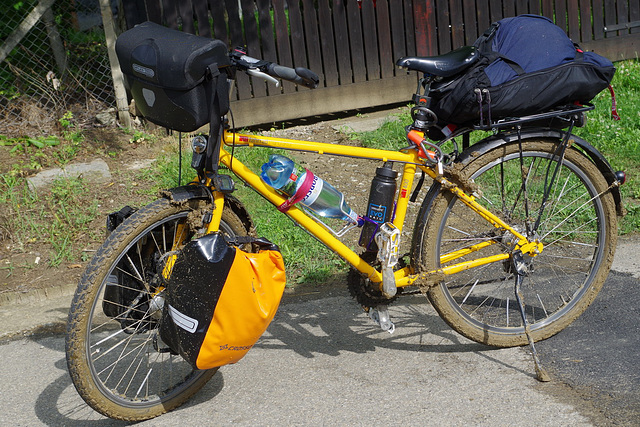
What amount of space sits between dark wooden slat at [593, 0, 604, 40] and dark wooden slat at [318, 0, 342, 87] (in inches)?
130

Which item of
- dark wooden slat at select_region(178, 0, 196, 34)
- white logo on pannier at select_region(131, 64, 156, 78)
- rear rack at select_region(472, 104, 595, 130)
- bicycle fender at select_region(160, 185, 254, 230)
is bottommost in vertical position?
bicycle fender at select_region(160, 185, 254, 230)

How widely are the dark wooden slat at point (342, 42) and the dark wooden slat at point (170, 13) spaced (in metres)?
1.62

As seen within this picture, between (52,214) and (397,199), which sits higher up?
(397,199)

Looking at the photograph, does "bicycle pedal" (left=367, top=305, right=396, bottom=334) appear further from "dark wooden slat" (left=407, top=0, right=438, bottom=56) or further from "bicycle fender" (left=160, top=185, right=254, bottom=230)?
"dark wooden slat" (left=407, top=0, right=438, bottom=56)

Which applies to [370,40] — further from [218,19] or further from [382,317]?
[382,317]

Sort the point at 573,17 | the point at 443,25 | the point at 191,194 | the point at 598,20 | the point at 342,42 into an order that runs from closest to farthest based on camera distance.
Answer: the point at 191,194 < the point at 342,42 < the point at 443,25 < the point at 573,17 < the point at 598,20

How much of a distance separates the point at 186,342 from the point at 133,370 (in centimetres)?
82

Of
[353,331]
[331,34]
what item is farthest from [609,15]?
[353,331]

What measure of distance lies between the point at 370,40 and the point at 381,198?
4.49 m

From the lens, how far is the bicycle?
287 centimetres

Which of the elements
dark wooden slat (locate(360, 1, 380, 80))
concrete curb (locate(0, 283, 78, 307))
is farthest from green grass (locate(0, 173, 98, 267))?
dark wooden slat (locate(360, 1, 380, 80))

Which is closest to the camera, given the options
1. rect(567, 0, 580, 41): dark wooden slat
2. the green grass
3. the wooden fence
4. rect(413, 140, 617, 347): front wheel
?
rect(413, 140, 617, 347): front wheel

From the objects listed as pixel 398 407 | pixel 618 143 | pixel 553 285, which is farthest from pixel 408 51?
pixel 398 407

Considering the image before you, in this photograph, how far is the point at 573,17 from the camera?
26.5ft
